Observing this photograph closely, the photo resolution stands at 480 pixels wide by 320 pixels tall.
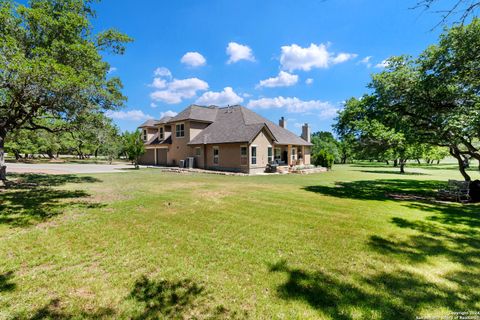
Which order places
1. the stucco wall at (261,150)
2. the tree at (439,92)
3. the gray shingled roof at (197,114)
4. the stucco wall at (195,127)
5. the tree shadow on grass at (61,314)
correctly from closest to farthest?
the tree shadow on grass at (61,314) → the tree at (439,92) → the stucco wall at (261,150) → the stucco wall at (195,127) → the gray shingled roof at (197,114)

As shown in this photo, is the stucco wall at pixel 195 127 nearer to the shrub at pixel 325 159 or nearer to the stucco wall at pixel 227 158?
the stucco wall at pixel 227 158

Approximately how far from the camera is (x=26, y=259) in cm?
434

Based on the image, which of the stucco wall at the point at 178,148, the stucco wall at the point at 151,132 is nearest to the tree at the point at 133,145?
the stucco wall at the point at 178,148

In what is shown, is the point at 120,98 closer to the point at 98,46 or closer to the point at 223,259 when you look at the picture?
the point at 98,46

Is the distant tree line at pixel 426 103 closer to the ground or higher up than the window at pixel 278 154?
higher up

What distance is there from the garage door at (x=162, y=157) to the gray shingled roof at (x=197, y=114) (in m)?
4.98

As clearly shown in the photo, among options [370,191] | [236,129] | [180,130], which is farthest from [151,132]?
[370,191]

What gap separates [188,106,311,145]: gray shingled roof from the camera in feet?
75.2

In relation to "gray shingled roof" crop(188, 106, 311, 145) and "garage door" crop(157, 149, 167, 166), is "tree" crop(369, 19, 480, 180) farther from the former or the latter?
"garage door" crop(157, 149, 167, 166)

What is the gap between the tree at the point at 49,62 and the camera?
845 cm

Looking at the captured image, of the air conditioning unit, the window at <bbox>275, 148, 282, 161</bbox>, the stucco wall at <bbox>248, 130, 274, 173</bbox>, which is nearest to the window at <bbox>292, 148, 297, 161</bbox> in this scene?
the window at <bbox>275, 148, 282, 161</bbox>

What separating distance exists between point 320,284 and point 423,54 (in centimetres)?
1456

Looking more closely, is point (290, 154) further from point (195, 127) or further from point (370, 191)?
point (370, 191)

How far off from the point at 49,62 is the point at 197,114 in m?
20.4
